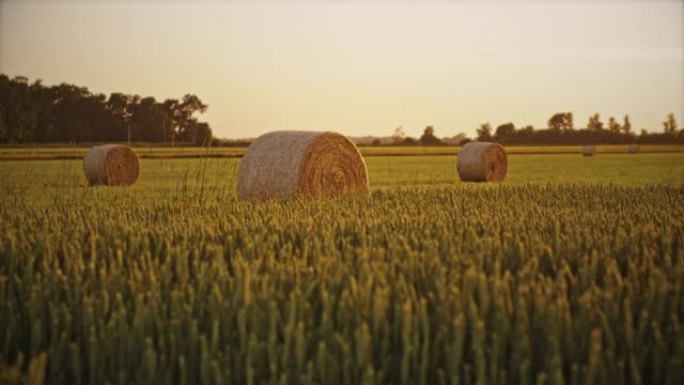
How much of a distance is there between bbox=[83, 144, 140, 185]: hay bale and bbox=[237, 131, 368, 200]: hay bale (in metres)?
11.6

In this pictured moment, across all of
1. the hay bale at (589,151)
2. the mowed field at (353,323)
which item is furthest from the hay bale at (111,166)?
the hay bale at (589,151)

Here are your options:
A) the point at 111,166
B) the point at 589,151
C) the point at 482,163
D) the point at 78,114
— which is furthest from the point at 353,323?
the point at 78,114

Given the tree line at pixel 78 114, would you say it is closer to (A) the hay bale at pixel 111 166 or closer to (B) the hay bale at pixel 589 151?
(B) the hay bale at pixel 589 151

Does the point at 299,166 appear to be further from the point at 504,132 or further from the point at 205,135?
the point at 504,132

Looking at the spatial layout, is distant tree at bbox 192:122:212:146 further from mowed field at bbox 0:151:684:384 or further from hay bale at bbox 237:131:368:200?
mowed field at bbox 0:151:684:384

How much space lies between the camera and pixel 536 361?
3.22 meters

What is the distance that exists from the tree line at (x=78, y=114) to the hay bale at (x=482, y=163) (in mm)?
43808

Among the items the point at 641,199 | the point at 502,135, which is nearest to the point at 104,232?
the point at 641,199

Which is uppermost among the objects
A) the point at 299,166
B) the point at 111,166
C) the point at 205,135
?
the point at 205,135

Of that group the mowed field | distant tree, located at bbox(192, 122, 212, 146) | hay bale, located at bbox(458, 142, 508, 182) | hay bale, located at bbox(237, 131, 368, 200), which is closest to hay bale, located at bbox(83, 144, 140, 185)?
distant tree, located at bbox(192, 122, 212, 146)

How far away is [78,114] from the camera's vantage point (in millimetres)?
74125

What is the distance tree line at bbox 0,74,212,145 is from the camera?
67250 mm

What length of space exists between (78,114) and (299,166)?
68.6 m

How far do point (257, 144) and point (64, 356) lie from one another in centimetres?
965
